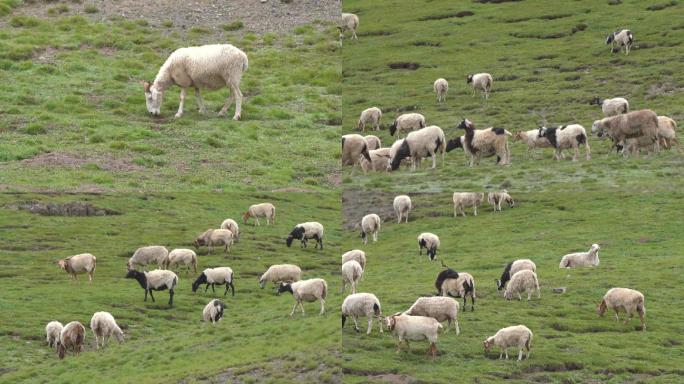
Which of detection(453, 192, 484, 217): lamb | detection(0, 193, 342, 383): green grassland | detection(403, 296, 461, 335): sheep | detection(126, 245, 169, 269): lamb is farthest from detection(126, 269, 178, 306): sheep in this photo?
detection(453, 192, 484, 217): lamb

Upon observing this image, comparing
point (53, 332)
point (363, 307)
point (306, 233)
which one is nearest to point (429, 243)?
point (306, 233)

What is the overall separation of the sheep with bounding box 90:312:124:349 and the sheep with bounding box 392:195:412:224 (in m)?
15.4

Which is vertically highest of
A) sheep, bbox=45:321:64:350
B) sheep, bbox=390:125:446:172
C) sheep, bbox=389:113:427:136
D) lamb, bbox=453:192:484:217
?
sheep, bbox=389:113:427:136

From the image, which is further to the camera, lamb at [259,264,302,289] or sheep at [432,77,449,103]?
sheep at [432,77,449,103]

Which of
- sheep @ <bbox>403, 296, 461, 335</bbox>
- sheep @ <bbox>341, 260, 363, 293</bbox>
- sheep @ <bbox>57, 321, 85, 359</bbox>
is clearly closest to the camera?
sheep @ <bbox>403, 296, 461, 335</bbox>

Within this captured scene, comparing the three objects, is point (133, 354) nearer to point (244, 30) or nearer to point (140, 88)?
point (140, 88)

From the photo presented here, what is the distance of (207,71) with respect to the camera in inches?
1711

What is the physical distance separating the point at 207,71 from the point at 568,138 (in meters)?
12.8

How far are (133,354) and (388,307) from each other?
7.24 meters

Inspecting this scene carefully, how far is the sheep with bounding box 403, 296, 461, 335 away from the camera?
31.2 metres

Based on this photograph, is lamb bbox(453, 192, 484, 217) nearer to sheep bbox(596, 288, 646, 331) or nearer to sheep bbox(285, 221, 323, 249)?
sheep bbox(285, 221, 323, 249)

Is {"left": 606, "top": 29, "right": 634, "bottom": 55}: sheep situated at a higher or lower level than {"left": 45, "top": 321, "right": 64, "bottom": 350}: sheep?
higher

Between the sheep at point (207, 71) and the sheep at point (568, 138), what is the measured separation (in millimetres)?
11149

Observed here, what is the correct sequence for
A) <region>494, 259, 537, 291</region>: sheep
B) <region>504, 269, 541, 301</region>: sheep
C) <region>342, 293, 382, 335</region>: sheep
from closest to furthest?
<region>342, 293, 382, 335</region>: sheep, <region>504, 269, 541, 301</region>: sheep, <region>494, 259, 537, 291</region>: sheep
